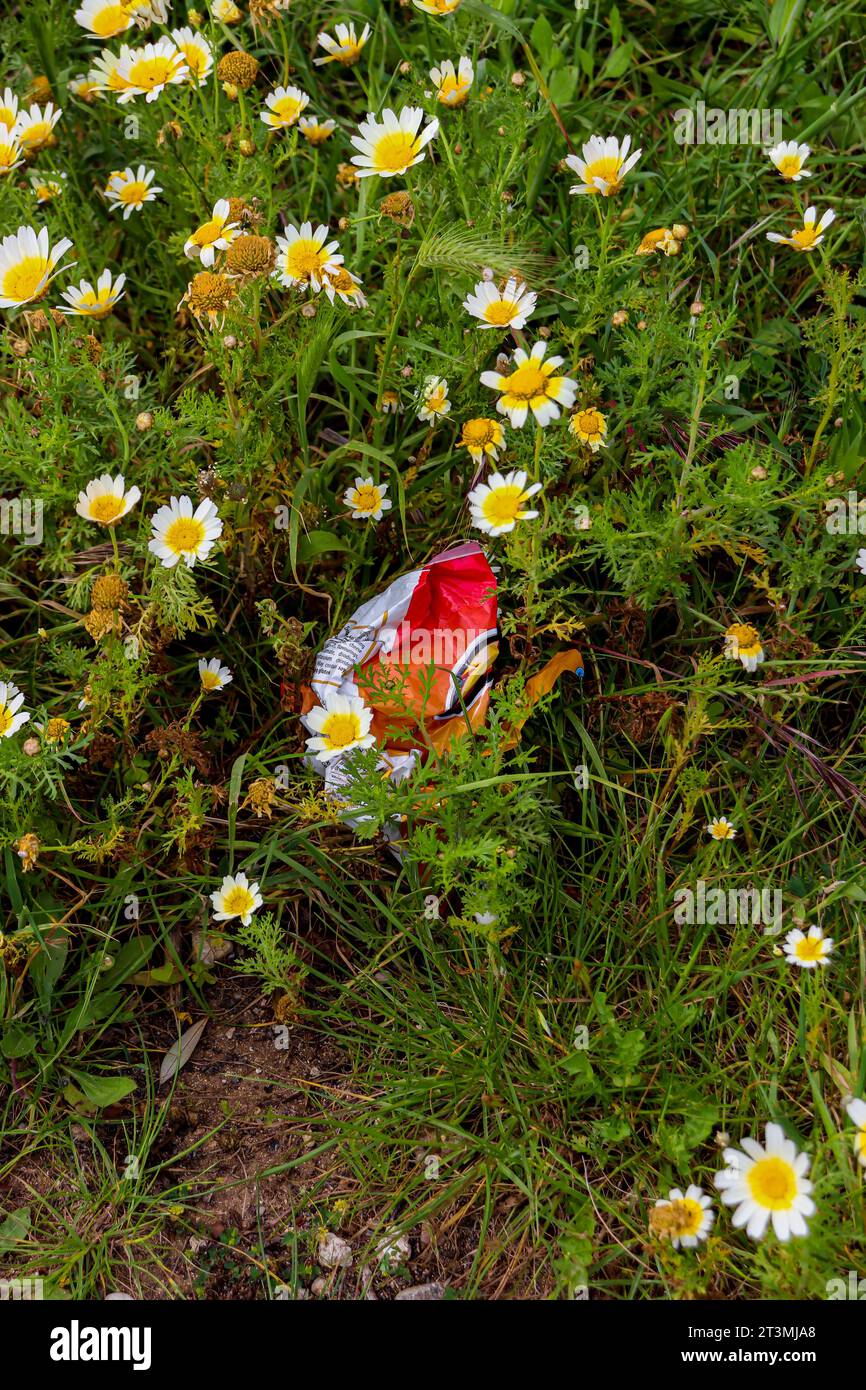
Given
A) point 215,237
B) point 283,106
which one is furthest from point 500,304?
point 283,106

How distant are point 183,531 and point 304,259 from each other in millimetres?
539

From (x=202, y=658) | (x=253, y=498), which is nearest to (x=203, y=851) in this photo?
(x=202, y=658)

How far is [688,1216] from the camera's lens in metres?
1.59

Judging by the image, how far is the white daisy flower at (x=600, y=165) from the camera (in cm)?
204

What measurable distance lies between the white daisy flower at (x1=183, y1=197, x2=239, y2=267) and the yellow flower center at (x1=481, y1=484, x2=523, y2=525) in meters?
0.63

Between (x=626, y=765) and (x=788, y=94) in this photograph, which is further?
(x=788, y=94)

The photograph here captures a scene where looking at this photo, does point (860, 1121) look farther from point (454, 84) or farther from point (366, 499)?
point (454, 84)

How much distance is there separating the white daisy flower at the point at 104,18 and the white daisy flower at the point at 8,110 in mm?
217

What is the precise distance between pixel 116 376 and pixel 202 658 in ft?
1.77

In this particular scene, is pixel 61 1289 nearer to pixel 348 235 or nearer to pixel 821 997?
pixel 821 997

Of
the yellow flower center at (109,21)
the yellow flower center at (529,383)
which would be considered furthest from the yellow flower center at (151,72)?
the yellow flower center at (529,383)

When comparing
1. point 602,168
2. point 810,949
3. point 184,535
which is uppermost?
point 602,168

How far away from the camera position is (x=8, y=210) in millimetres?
2309

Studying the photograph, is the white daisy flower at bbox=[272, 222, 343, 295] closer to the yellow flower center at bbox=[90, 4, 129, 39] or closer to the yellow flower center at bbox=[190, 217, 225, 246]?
the yellow flower center at bbox=[190, 217, 225, 246]
